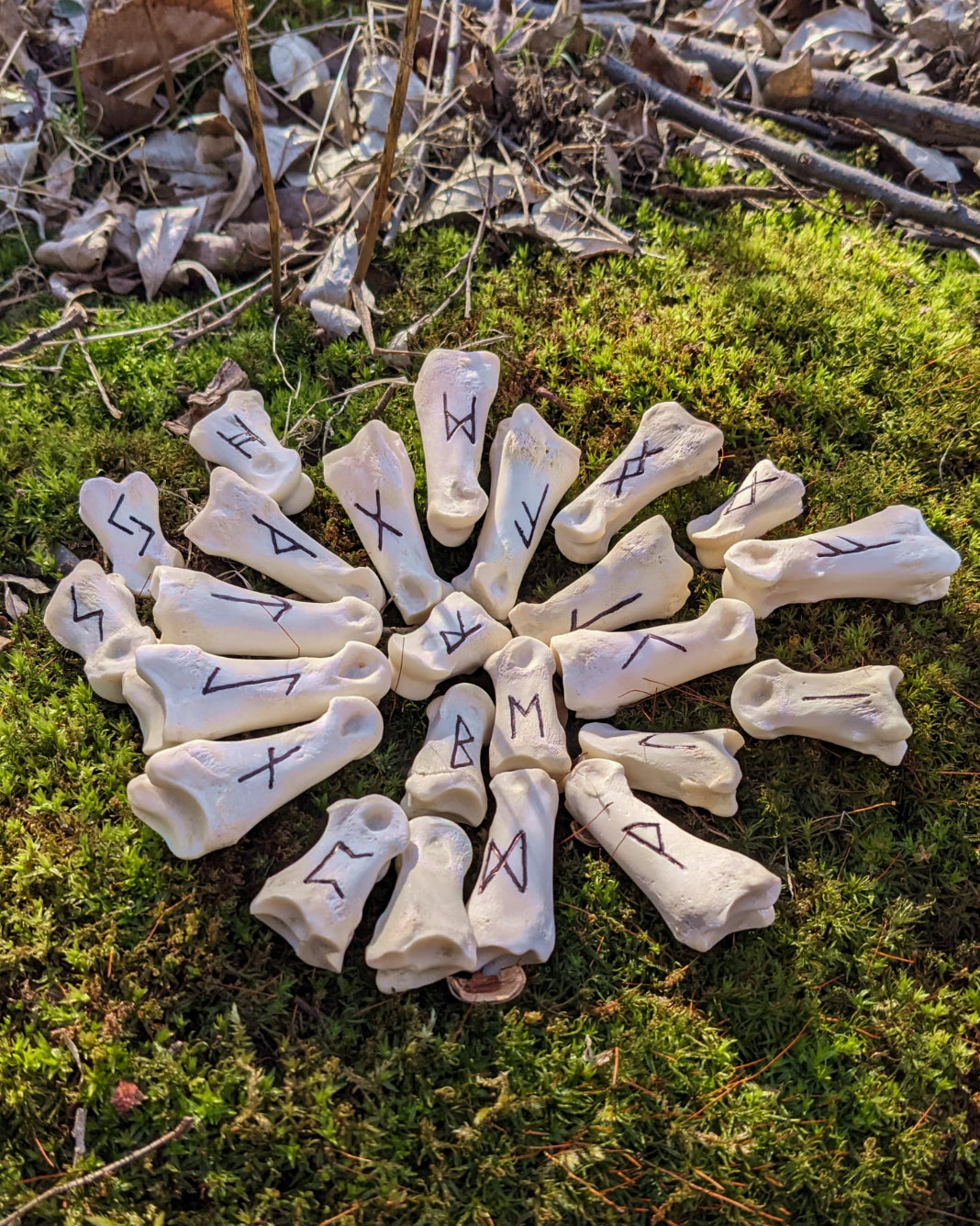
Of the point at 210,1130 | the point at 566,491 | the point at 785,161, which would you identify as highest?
the point at 785,161

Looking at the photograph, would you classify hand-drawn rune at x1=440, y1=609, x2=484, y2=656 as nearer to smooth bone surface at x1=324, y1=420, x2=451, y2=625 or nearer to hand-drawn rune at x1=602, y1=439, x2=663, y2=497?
smooth bone surface at x1=324, y1=420, x2=451, y2=625

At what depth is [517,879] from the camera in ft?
7.65

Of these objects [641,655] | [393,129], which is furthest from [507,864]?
[393,129]

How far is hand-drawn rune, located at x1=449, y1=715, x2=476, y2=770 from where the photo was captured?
250 centimetres

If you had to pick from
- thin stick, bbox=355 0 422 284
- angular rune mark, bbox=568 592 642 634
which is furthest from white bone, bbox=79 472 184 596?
angular rune mark, bbox=568 592 642 634

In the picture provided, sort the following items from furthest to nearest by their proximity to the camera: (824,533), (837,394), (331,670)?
(837,394) → (824,533) → (331,670)

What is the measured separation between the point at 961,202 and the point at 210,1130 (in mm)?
4353

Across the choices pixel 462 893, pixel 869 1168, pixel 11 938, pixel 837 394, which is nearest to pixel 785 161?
pixel 837 394

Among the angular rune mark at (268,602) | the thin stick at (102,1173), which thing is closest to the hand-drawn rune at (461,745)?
the angular rune mark at (268,602)

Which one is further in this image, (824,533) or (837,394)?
(837,394)

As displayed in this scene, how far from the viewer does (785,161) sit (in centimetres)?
417

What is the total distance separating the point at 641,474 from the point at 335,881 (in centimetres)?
154

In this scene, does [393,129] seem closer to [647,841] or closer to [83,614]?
[83,614]

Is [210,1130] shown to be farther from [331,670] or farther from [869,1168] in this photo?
→ [869,1168]
